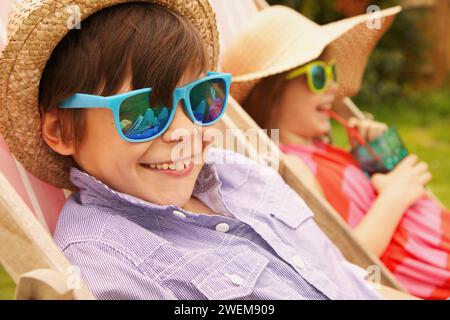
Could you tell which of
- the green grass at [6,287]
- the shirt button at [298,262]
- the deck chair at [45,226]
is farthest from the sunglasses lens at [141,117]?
the green grass at [6,287]

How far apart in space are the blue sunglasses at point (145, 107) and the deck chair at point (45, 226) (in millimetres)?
223

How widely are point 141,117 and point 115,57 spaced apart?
0.41ft

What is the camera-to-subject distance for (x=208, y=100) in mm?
1574

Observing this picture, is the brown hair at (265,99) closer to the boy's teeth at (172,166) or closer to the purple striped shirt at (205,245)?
the purple striped shirt at (205,245)

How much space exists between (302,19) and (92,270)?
161 centimetres

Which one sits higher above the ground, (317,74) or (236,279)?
(317,74)

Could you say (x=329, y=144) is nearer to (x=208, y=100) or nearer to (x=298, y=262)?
(x=298, y=262)

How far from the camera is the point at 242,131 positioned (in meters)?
2.22

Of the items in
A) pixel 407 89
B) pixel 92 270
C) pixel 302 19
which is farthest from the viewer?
pixel 407 89

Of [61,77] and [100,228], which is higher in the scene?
[61,77]

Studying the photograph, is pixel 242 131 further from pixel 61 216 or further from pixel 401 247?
pixel 61 216

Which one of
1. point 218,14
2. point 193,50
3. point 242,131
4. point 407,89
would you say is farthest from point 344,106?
point 407,89

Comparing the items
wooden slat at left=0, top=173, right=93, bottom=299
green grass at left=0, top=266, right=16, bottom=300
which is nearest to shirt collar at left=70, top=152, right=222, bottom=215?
wooden slat at left=0, top=173, right=93, bottom=299

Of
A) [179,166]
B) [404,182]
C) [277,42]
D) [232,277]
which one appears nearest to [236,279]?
[232,277]
